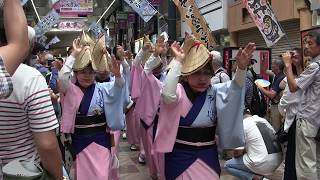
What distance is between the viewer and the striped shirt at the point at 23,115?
2.18m

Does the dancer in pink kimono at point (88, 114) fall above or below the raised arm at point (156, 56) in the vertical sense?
below

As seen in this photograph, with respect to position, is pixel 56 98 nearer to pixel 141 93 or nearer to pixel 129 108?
pixel 141 93

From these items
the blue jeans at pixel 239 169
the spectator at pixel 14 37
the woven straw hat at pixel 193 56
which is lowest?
the blue jeans at pixel 239 169

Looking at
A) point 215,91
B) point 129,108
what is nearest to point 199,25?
point 129,108

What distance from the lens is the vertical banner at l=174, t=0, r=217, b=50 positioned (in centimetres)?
884

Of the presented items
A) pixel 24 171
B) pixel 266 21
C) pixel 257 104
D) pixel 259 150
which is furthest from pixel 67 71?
pixel 257 104

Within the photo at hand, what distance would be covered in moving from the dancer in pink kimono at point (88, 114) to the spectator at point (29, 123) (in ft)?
7.99

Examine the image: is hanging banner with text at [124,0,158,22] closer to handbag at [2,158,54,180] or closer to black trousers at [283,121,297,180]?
black trousers at [283,121,297,180]

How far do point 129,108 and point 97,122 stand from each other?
130 inches

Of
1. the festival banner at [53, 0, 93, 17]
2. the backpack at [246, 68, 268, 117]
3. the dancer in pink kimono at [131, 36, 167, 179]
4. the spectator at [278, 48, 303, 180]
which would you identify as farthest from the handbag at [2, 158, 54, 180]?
the festival banner at [53, 0, 93, 17]

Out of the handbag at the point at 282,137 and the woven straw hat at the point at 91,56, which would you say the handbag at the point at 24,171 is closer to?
the woven straw hat at the point at 91,56

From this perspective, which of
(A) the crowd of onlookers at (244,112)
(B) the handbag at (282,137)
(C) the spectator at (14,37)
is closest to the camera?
(C) the spectator at (14,37)

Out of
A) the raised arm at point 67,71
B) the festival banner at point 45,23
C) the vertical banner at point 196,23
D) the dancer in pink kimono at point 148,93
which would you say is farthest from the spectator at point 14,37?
the festival banner at point 45,23

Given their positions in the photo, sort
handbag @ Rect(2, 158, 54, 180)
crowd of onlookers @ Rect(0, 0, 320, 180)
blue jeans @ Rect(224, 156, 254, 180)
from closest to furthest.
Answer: crowd of onlookers @ Rect(0, 0, 320, 180), handbag @ Rect(2, 158, 54, 180), blue jeans @ Rect(224, 156, 254, 180)
